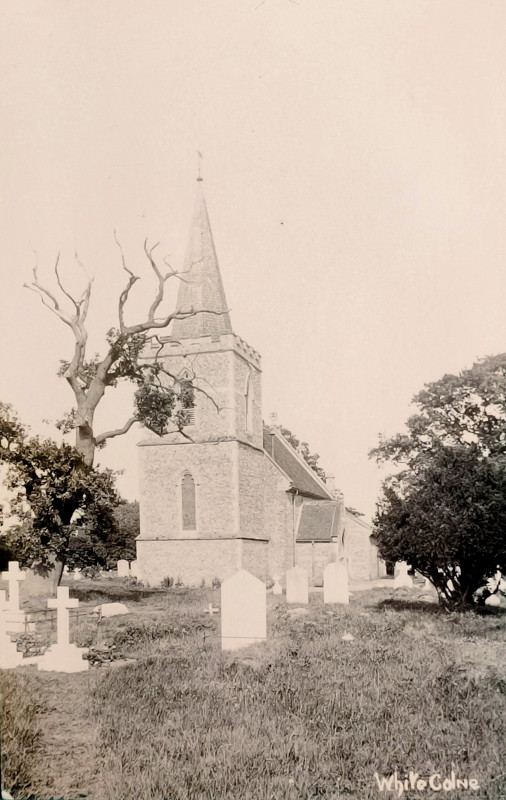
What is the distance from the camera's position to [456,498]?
11.7 m

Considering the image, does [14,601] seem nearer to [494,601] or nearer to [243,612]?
[243,612]

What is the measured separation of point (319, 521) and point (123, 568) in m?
12.8

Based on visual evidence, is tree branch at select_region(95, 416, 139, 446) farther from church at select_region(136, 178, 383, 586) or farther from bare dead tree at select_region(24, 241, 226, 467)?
church at select_region(136, 178, 383, 586)

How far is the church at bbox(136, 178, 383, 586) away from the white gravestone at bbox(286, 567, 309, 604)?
12.8 ft

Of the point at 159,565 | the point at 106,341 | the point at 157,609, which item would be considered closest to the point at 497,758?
the point at 106,341

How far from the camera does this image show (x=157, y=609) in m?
12.4

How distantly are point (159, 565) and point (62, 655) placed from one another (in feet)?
38.8

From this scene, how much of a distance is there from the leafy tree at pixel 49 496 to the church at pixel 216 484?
756 cm

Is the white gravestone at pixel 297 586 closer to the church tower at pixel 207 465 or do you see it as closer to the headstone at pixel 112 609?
the church tower at pixel 207 465

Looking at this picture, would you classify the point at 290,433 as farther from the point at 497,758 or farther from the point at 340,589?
the point at 497,758

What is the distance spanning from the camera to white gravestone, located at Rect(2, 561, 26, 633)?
8500 mm

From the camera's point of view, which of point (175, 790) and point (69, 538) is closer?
point (175, 790)

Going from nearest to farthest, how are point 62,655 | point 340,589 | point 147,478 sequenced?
point 62,655
point 340,589
point 147,478

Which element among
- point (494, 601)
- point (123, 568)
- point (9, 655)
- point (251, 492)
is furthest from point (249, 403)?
point (9, 655)
